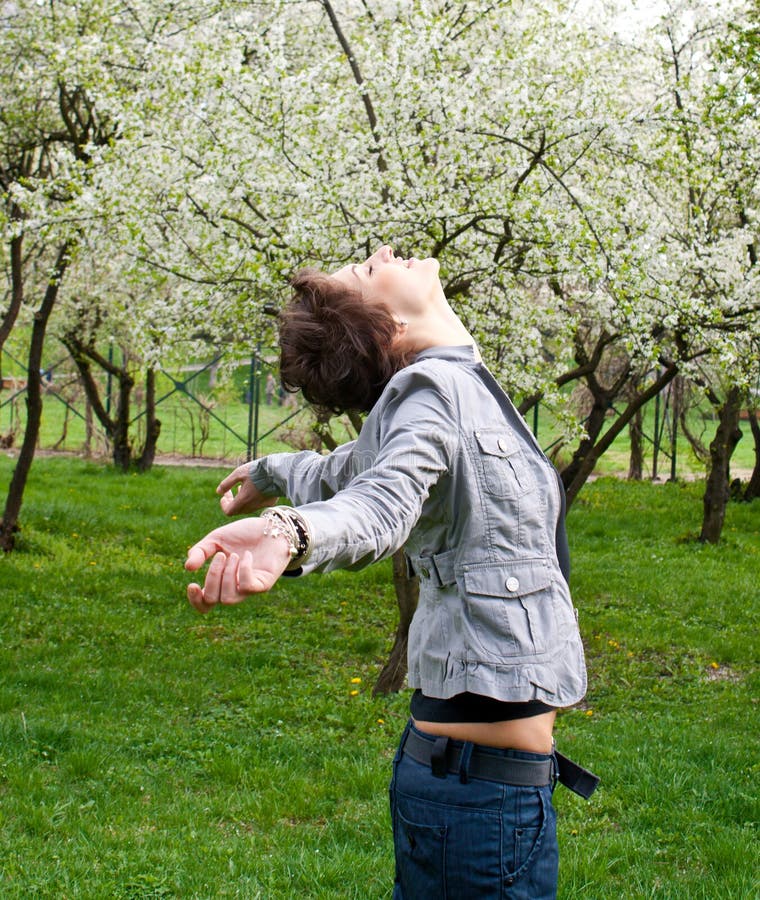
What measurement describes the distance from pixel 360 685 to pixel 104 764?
199cm

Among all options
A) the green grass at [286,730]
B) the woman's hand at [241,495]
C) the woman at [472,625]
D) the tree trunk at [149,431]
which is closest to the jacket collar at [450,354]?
the woman at [472,625]

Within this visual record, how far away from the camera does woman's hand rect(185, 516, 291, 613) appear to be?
1.32 metres

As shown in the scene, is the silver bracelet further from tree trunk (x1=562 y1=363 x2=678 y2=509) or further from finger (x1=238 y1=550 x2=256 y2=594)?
A: tree trunk (x1=562 y1=363 x2=678 y2=509)

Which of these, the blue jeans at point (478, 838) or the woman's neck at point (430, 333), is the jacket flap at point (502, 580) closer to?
the blue jeans at point (478, 838)

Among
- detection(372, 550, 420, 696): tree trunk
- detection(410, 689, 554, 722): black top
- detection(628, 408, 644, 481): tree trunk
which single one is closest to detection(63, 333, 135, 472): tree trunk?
detection(628, 408, 644, 481): tree trunk

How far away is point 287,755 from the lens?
209 inches

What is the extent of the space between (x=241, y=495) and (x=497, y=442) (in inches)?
29.3

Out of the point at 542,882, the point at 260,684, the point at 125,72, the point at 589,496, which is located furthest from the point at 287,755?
the point at 589,496

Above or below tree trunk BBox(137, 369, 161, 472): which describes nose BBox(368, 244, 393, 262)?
above

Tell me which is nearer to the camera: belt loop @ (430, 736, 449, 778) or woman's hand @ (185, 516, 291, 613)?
woman's hand @ (185, 516, 291, 613)

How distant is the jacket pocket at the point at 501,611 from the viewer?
1.77m

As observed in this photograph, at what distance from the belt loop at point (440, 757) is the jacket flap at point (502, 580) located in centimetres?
28

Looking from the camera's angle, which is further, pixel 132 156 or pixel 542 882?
pixel 132 156

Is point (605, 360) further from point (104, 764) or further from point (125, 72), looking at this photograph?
point (104, 764)
